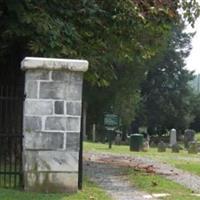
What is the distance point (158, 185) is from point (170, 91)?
193ft

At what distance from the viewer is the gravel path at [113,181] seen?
41.9ft

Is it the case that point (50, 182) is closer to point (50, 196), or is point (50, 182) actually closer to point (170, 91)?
point (50, 196)

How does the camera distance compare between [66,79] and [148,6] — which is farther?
[148,6]

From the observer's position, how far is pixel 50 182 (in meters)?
12.4

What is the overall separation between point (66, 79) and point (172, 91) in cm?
6107

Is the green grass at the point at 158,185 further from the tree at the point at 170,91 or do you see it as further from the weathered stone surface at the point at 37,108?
the tree at the point at 170,91

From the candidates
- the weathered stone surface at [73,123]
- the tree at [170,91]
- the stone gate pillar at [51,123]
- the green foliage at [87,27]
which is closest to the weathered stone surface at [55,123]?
the stone gate pillar at [51,123]

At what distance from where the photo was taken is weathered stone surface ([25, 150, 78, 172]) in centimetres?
1236

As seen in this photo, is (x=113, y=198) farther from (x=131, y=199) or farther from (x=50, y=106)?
(x=50, y=106)

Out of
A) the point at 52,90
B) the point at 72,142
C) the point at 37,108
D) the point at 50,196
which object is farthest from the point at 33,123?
the point at 50,196

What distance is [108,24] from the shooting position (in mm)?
18656

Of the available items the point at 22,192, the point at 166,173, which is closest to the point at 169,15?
the point at 166,173

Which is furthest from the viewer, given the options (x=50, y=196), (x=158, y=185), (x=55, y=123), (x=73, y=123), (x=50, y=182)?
(x=158, y=185)

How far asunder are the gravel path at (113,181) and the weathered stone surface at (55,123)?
1.64 metres
